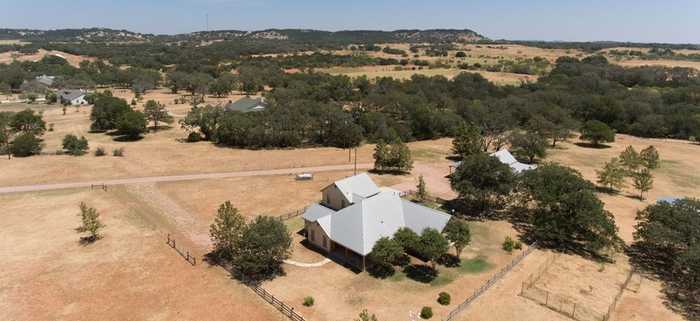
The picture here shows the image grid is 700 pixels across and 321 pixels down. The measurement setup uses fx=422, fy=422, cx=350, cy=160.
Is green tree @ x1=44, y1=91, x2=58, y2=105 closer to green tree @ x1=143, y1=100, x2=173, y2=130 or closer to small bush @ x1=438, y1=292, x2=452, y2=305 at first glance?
green tree @ x1=143, y1=100, x2=173, y2=130

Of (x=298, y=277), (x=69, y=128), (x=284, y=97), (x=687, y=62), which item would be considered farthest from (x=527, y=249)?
(x=687, y=62)

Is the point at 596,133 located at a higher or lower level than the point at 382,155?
higher

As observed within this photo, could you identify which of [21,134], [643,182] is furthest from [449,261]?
[21,134]

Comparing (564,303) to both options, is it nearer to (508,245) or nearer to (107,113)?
(508,245)

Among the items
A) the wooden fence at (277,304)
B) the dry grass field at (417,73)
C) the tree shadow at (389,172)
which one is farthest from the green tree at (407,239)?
the dry grass field at (417,73)

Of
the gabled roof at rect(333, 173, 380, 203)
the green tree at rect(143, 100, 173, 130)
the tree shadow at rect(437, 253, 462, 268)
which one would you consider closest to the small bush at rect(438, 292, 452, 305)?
the tree shadow at rect(437, 253, 462, 268)

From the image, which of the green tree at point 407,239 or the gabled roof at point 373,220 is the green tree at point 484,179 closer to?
the gabled roof at point 373,220
